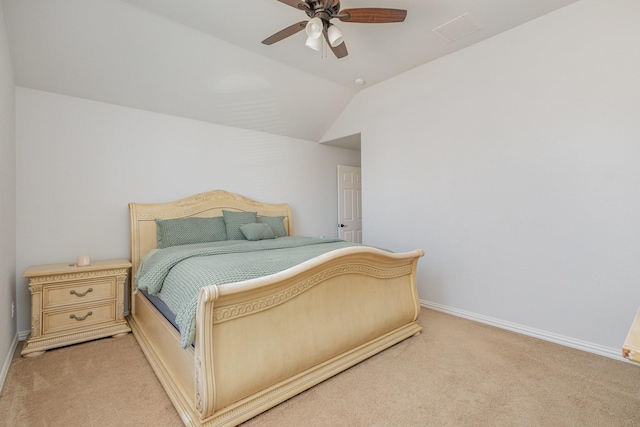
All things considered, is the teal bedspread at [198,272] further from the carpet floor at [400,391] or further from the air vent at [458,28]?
the air vent at [458,28]

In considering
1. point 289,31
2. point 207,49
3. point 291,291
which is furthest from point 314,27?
point 291,291

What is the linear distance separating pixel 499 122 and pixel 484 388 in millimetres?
2278

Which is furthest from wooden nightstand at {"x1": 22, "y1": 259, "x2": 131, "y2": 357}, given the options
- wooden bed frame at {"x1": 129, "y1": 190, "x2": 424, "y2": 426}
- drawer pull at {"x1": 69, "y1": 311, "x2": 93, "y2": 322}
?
wooden bed frame at {"x1": 129, "y1": 190, "x2": 424, "y2": 426}

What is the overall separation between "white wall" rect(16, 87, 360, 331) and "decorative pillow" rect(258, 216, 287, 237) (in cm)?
43

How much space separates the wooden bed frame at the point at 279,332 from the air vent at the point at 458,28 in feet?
6.71

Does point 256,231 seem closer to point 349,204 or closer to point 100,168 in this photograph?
point 100,168

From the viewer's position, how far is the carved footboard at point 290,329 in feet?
4.58

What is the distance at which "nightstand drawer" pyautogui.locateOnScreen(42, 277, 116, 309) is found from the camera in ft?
7.67

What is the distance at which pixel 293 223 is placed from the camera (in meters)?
4.43

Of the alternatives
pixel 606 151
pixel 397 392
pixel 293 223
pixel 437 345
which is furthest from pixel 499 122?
pixel 293 223

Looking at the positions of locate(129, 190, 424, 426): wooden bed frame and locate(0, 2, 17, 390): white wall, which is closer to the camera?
locate(129, 190, 424, 426): wooden bed frame

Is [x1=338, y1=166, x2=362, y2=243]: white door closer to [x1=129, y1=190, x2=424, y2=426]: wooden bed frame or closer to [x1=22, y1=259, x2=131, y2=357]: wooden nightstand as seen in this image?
[x1=129, y1=190, x2=424, y2=426]: wooden bed frame

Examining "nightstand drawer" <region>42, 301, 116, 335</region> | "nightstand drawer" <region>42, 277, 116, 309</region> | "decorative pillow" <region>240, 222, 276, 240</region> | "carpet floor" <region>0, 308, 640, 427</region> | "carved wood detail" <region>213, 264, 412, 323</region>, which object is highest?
"decorative pillow" <region>240, 222, 276, 240</region>

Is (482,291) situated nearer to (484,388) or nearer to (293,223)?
(484,388)
